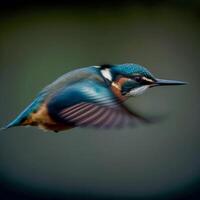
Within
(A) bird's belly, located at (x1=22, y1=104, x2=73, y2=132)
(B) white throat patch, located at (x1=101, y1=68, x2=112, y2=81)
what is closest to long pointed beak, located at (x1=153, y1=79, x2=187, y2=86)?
(B) white throat patch, located at (x1=101, y1=68, x2=112, y2=81)

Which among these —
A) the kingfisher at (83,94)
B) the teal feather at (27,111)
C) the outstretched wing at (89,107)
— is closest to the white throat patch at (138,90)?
the kingfisher at (83,94)

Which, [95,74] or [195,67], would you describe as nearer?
[95,74]

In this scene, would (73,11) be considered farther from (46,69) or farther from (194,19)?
(194,19)

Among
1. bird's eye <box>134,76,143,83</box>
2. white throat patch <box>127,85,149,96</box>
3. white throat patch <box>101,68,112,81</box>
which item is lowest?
white throat patch <box>127,85,149,96</box>

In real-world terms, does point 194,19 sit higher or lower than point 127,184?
higher

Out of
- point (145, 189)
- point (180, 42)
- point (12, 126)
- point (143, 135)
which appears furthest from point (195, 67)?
point (12, 126)

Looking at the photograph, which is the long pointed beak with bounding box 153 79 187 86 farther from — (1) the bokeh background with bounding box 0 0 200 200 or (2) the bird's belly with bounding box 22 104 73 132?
(2) the bird's belly with bounding box 22 104 73 132

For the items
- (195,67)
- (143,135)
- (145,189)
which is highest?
(195,67)
